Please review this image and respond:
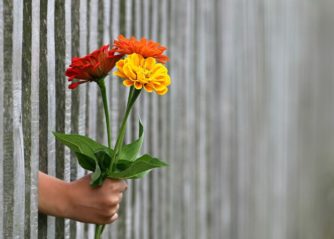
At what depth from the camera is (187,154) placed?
425 centimetres

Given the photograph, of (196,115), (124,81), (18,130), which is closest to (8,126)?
(18,130)

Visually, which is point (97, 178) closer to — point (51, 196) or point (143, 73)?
point (51, 196)

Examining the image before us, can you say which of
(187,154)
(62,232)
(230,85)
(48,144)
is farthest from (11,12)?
(230,85)

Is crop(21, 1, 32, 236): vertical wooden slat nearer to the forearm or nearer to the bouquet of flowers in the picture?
the forearm

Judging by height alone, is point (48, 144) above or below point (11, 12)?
below

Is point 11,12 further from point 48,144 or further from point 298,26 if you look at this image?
point 298,26

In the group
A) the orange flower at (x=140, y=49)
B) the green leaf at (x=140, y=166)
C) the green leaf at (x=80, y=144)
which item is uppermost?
the orange flower at (x=140, y=49)

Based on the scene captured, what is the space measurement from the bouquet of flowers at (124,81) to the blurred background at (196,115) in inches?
7.6

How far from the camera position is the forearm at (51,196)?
2.30 meters

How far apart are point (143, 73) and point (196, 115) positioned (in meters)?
2.43

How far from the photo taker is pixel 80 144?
2152 mm

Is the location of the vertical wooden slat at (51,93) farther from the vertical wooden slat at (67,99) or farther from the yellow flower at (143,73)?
the yellow flower at (143,73)

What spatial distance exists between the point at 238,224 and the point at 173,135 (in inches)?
58.3

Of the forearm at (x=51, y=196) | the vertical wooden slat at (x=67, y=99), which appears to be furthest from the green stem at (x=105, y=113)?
the vertical wooden slat at (x=67, y=99)
